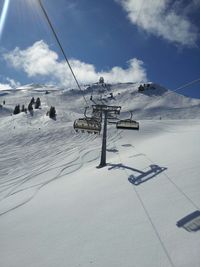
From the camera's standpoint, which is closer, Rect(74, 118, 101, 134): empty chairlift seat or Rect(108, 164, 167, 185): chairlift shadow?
Rect(108, 164, 167, 185): chairlift shadow

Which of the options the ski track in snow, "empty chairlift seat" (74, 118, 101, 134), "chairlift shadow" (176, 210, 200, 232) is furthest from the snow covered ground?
"empty chairlift seat" (74, 118, 101, 134)

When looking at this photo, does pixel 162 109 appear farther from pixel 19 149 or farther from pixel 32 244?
pixel 32 244

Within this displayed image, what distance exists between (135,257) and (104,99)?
9899 cm

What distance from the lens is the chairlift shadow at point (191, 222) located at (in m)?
6.82

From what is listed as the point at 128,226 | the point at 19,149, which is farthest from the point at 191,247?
the point at 19,149

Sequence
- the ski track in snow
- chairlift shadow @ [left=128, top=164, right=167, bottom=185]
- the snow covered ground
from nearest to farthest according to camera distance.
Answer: the snow covered ground < chairlift shadow @ [left=128, top=164, right=167, bottom=185] < the ski track in snow

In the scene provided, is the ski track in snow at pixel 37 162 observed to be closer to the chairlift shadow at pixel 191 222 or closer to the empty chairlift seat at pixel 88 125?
the empty chairlift seat at pixel 88 125

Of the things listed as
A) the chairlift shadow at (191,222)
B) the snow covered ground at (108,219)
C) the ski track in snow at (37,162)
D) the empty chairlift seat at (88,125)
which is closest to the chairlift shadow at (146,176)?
the snow covered ground at (108,219)

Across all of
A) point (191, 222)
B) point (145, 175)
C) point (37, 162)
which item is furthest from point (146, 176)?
point (37, 162)

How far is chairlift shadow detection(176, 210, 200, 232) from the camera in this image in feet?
22.4

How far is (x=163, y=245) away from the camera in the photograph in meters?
6.41

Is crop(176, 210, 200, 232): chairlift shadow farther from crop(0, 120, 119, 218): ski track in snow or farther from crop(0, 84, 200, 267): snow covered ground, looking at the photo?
crop(0, 120, 119, 218): ski track in snow

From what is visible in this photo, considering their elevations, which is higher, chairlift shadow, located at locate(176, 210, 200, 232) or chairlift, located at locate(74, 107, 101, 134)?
chairlift, located at locate(74, 107, 101, 134)

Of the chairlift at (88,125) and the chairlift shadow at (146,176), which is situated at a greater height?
the chairlift at (88,125)
